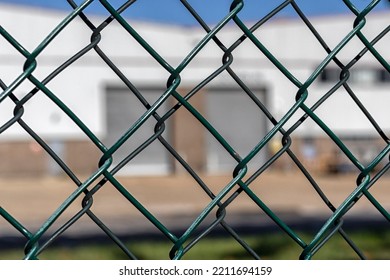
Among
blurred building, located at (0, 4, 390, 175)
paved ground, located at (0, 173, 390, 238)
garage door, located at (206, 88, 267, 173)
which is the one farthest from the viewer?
garage door, located at (206, 88, 267, 173)

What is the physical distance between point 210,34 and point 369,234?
25.1 feet

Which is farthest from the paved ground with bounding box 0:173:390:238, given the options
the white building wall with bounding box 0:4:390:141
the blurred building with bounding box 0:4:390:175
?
the white building wall with bounding box 0:4:390:141

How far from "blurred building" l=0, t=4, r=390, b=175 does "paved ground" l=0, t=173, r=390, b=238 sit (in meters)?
1.27

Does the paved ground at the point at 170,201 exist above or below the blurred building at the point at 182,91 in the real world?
below

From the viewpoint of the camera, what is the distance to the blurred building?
2400 cm

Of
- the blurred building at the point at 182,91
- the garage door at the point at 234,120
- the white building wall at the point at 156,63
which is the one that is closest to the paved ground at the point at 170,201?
the blurred building at the point at 182,91

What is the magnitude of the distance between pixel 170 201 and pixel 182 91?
305 inches

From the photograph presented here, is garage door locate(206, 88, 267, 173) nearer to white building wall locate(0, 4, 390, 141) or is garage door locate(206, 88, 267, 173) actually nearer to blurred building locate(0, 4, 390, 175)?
blurred building locate(0, 4, 390, 175)

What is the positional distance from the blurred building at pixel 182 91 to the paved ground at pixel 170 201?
1266 mm

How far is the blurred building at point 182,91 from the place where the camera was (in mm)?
24000

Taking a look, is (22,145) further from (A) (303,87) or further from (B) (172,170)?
(A) (303,87)

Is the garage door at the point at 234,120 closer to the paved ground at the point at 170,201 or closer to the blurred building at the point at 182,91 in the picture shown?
the blurred building at the point at 182,91

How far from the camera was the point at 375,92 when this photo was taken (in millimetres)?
26609

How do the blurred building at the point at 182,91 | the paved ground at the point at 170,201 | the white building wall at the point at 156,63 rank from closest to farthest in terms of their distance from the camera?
1. the paved ground at the point at 170,201
2. the white building wall at the point at 156,63
3. the blurred building at the point at 182,91
